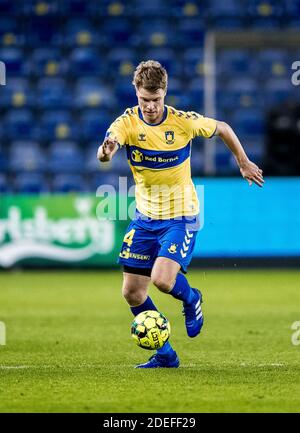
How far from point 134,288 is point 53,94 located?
12.9 meters

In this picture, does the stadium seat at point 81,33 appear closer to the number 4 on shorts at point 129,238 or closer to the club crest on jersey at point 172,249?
the number 4 on shorts at point 129,238

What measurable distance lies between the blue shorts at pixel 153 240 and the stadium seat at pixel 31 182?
11323 mm

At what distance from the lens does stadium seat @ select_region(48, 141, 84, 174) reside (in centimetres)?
1883

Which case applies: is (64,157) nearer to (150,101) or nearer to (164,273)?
(150,101)

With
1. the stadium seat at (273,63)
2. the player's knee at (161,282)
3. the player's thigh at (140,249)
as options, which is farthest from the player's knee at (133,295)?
the stadium seat at (273,63)

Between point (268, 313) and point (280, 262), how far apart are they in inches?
203

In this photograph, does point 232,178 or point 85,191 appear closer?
point 232,178

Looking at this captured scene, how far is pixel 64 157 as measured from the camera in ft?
63.0

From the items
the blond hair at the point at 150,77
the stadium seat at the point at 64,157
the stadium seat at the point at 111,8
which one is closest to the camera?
the blond hair at the point at 150,77

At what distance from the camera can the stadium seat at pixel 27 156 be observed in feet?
62.1

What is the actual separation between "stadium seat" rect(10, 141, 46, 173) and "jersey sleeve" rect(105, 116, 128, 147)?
11.7 meters
